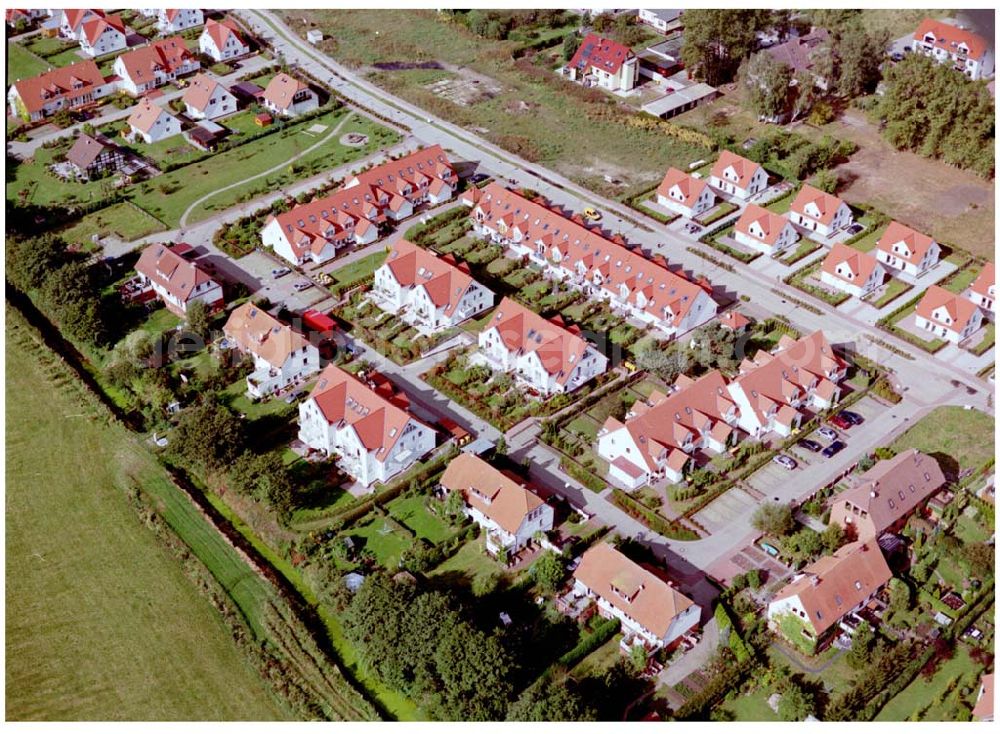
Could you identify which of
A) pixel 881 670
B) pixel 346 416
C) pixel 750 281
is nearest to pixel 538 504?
pixel 346 416

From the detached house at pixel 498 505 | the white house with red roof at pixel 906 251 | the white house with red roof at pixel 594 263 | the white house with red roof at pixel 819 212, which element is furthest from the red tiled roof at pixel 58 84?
the white house with red roof at pixel 906 251

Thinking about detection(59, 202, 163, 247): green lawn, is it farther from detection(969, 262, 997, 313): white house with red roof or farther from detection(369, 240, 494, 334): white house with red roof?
detection(969, 262, 997, 313): white house with red roof

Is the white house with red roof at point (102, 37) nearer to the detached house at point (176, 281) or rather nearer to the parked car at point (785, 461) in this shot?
the detached house at point (176, 281)

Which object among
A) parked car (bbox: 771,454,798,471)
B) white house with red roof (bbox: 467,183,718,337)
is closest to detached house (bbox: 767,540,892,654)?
parked car (bbox: 771,454,798,471)

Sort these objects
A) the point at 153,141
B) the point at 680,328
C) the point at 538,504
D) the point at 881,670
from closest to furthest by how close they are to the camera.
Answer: the point at 881,670
the point at 538,504
the point at 680,328
the point at 153,141

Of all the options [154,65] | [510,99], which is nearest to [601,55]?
[510,99]

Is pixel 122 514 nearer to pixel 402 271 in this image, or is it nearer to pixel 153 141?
pixel 402 271
